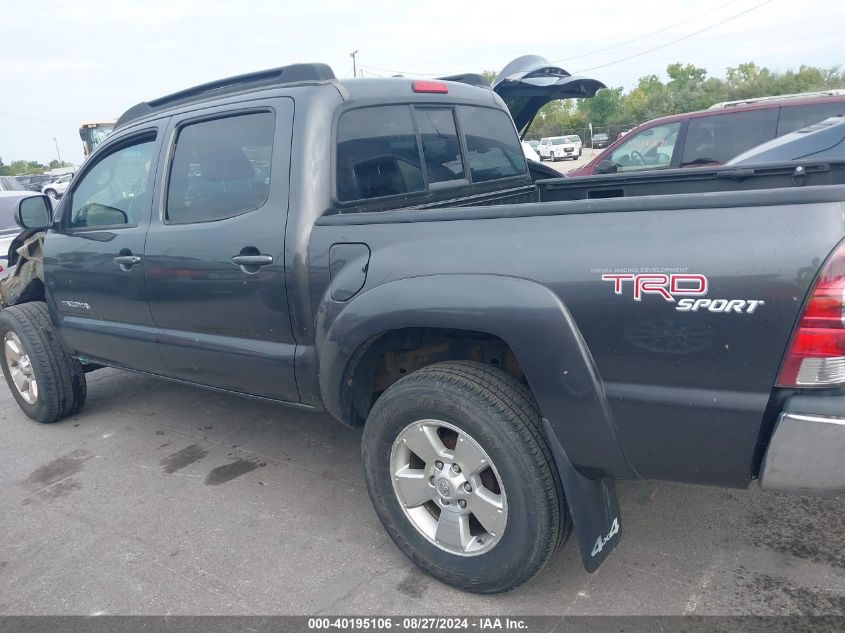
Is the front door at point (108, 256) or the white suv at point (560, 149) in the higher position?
the front door at point (108, 256)

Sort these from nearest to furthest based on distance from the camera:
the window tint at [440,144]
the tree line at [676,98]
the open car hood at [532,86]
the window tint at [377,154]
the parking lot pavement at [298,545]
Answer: the parking lot pavement at [298,545] → the window tint at [377,154] → the window tint at [440,144] → the open car hood at [532,86] → the tree line at [676,98]

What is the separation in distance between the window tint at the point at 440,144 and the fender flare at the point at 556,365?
1226mm

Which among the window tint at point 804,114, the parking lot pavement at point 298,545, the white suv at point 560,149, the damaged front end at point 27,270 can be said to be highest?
the window tint at point 804,114

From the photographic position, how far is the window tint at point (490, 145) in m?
3.75

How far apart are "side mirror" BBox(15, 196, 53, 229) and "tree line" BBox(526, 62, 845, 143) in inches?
1609

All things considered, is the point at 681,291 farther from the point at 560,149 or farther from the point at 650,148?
the point at 560,149

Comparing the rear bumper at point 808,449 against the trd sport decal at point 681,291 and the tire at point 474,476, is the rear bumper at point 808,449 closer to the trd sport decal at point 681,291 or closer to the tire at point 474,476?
the trd sport decal at point 681,291

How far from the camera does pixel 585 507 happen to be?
87.2 inches

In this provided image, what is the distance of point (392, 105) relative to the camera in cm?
329

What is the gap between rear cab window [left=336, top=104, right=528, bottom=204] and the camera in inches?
120

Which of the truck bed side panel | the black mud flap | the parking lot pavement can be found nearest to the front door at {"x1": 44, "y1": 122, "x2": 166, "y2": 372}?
the parking lot pavement

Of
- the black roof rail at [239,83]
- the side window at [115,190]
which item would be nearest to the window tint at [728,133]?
the black roof rail at [239,83]

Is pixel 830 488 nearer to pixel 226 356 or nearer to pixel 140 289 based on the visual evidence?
pixel 226 356

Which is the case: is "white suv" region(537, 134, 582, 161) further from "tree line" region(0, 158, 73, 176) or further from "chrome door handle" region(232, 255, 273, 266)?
"tree line" region(0, 158, 73, 176)
